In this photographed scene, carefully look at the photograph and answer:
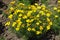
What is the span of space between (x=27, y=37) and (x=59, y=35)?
0.75m

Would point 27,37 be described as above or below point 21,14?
below

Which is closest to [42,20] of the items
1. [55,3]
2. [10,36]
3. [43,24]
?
[43,24]

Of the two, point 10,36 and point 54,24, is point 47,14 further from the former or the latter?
point 10,36

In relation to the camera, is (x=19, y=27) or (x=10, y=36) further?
(x=10, y=36)

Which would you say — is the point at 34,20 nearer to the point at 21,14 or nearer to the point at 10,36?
the point at 21,14

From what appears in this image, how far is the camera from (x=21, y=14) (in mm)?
4941

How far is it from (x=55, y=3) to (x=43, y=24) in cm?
148

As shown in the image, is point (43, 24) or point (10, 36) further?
point (10, 36)

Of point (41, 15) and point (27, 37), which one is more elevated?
point (41, 15)

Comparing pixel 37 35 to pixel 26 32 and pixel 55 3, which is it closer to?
pixel 26 32

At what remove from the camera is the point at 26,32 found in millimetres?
4832

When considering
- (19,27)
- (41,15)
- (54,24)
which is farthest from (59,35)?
(19,27)

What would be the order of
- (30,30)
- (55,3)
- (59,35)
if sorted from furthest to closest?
(55,3) < (59,35) < (30,30)

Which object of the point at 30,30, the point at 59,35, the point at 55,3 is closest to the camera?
the point at 30,30
